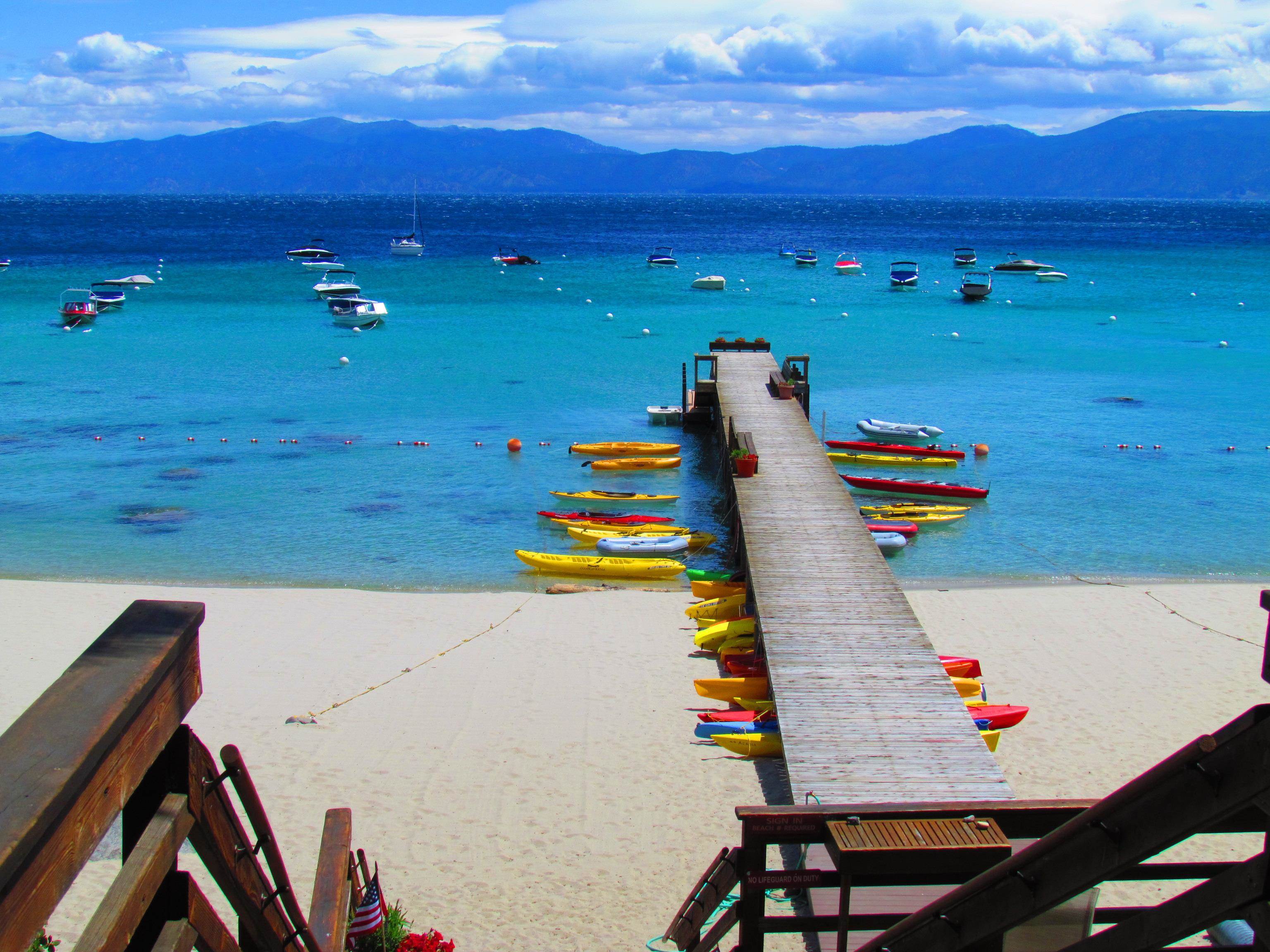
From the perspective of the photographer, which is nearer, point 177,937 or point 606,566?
point 177,937

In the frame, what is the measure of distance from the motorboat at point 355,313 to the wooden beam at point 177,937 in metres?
55.5

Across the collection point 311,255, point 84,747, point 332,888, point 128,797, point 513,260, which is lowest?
point 513,260

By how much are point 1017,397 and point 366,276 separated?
53609 millimetres

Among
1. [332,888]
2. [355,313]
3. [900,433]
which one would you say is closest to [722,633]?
[332,888]

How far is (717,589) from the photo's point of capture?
63.4 ft

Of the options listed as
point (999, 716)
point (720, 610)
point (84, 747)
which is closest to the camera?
point (84, 747)

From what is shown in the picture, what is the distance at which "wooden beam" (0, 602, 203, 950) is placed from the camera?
1849 mm

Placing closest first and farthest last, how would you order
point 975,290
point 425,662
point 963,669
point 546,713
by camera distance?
1. point 546,713
2. point 963,669
3. point 425,662
4. point 975,290

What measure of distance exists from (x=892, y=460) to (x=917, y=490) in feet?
9.42

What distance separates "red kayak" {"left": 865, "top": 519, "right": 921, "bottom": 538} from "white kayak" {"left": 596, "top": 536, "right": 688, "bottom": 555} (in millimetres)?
4275

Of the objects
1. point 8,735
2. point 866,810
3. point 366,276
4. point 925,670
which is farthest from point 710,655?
point 366,276

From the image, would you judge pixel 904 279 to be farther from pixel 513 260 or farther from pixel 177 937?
pixel 177 937

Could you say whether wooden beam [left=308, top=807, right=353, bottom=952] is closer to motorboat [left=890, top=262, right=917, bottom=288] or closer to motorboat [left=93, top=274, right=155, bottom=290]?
motorboat [left=93, top=274, right=155, bottom=290]

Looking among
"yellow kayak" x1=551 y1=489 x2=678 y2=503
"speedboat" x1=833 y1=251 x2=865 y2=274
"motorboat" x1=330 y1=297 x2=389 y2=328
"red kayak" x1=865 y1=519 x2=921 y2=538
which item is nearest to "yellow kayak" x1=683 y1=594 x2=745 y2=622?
"red kayak" x1=865 y1=519 x2=921 y2=538
